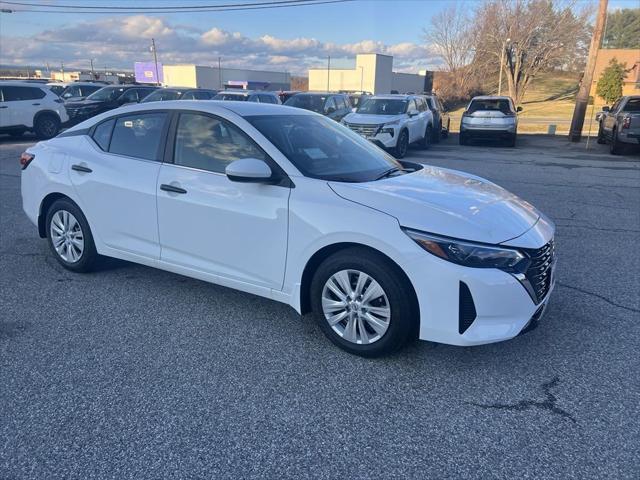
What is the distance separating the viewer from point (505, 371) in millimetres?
3354

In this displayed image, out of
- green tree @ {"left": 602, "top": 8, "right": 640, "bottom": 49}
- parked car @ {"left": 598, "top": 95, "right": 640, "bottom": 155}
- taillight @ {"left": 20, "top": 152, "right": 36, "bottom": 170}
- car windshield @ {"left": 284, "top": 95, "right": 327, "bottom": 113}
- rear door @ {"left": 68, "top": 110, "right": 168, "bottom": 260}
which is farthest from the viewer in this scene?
green tree @ {"left": 602, "top": 8, "right": 640, "bottom": 49}

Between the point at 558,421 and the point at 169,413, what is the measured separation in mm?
2184

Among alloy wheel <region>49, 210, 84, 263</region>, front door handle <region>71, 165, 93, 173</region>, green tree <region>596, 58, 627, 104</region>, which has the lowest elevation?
alloy wheel <region>49, 210, 84, 263</region>

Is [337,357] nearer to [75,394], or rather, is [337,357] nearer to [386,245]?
[386,245]

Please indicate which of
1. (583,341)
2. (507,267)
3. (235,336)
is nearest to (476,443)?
(507,267)

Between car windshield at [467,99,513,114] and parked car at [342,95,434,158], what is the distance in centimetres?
230

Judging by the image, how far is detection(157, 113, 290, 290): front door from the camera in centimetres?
360

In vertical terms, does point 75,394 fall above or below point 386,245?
below

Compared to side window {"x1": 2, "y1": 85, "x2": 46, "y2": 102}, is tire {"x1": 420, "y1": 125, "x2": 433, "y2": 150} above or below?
below

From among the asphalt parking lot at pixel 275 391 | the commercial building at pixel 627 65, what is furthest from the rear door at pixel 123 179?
the commercial building at pixel 627 65

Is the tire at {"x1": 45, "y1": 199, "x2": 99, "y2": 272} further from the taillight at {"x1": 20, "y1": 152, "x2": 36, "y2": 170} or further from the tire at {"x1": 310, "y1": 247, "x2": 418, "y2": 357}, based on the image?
the tire at {"x1": 310, "y1": 247, "x2": 418, "y2": 357}

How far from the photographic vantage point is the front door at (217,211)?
3600 mm

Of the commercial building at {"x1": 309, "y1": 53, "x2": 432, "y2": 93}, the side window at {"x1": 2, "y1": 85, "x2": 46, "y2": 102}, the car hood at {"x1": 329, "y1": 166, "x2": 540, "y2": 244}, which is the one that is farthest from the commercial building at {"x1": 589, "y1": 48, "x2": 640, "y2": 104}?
the car hood at {"x1": 329, "y1": 166, "x2": 540, "y2": 244}

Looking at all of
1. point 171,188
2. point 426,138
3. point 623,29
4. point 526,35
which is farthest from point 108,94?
point 623,29
